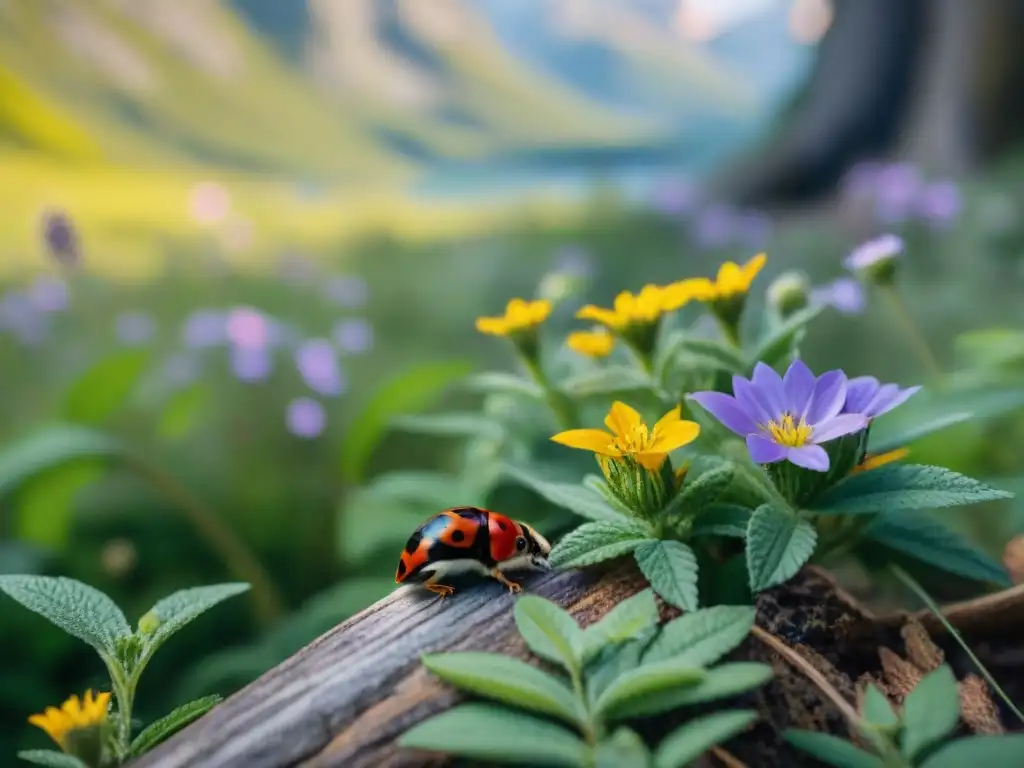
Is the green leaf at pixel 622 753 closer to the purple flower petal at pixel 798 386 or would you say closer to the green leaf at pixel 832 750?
the green leaf at pixel 832 750

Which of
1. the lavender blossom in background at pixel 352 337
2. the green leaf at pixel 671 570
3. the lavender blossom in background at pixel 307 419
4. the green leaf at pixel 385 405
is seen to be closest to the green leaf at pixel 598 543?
the green leaf at pixel 671 570

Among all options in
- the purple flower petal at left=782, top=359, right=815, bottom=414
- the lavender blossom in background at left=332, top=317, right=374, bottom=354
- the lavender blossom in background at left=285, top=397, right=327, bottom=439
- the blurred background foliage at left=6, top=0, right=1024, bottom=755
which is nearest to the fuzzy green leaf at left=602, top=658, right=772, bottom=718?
the purple flower petal at left=782, top=359, right=815, bottom=414

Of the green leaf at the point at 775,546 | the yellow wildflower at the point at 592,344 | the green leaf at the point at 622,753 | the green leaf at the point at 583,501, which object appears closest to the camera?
the green leaf at the point at 622,753

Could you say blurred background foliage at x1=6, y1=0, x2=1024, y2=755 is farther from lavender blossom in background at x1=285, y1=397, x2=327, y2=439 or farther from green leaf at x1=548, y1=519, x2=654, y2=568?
green leaf at x1=548, y1=519, x2=654, y2=568

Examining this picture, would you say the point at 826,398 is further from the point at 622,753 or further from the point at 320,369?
the point at 320,369

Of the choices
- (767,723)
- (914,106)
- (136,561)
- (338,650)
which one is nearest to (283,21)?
(136,561)

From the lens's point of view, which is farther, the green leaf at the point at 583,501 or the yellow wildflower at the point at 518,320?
the yellow wildflower at the point at 518,320

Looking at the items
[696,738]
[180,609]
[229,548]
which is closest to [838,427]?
[696,738]
